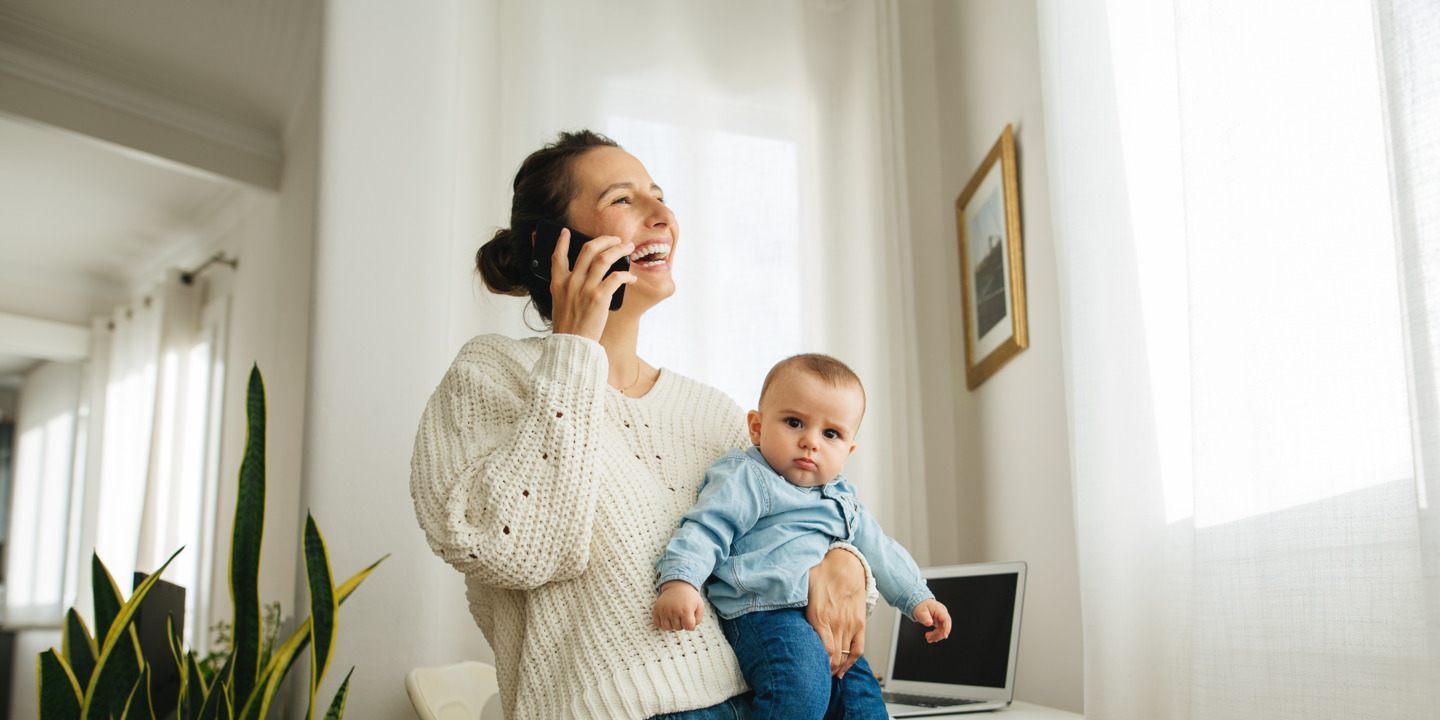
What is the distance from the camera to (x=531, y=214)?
57.4 inches

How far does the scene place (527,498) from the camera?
106cm

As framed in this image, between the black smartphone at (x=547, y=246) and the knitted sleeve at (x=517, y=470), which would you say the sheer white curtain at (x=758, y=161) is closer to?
the black smartphone at (x=547, y=246)

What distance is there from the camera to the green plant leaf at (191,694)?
153 centimetres

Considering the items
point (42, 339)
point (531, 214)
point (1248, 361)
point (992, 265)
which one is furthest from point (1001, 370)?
point (42, 339)

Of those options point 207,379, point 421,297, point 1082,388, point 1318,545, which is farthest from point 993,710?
point 207,379

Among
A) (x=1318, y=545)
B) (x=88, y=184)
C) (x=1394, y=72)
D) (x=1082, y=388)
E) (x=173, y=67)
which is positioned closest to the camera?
(x=1394, y=72)

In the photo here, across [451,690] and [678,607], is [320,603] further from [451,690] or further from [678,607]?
[678,607]

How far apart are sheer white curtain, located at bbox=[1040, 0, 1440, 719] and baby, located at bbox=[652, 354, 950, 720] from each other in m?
0.41

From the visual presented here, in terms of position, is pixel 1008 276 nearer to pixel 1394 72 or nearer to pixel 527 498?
pixel 1394 72

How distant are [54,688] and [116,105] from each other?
12.2ft

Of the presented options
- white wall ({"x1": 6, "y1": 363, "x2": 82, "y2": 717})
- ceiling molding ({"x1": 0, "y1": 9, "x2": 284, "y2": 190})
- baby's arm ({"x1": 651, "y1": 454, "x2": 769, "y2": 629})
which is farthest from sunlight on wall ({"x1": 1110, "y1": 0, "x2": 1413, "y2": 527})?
white wall ({"x1": 6, "y1": 363, "x2": 82, "y2": 717})

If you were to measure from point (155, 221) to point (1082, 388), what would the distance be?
5782mm

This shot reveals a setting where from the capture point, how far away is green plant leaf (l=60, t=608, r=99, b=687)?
1.67 metres

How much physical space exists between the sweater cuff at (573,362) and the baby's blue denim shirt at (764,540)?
20cm
